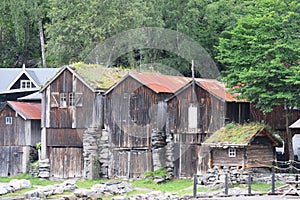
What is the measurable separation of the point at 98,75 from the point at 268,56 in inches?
634

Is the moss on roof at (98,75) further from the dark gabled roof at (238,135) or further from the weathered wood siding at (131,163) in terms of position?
the dark gabled roof at (238,135)

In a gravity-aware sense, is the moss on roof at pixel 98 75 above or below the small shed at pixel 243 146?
above

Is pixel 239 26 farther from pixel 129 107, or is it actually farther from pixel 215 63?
pixel 215 63

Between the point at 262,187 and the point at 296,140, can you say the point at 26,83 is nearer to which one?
the point at 296,140

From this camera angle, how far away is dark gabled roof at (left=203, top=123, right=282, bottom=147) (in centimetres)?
5519

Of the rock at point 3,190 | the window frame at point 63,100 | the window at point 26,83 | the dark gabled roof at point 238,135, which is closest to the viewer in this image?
the rock at point 3,190

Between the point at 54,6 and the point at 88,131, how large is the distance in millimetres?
22434

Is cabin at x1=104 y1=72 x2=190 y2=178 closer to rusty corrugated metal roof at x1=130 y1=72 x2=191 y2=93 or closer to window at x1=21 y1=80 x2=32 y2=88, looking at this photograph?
rusty corrugated metal roof at x1=130 y1=72 x2=191 y2=93

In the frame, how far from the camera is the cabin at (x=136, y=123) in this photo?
202ft

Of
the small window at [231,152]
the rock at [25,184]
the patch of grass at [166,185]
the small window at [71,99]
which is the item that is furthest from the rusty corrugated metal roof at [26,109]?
the small window at [231,152]

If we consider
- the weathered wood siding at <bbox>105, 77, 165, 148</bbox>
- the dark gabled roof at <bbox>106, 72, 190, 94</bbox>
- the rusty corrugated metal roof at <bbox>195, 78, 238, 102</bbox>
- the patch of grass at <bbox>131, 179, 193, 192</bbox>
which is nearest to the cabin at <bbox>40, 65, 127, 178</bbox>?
the weathered wood siding at <bbox>105, 77, 165, 148</bbox>

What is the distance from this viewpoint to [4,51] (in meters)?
95.1

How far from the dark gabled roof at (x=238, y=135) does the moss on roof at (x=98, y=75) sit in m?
11.6

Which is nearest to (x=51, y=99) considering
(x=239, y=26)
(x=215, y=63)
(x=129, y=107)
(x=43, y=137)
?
(x=43, y=137)
